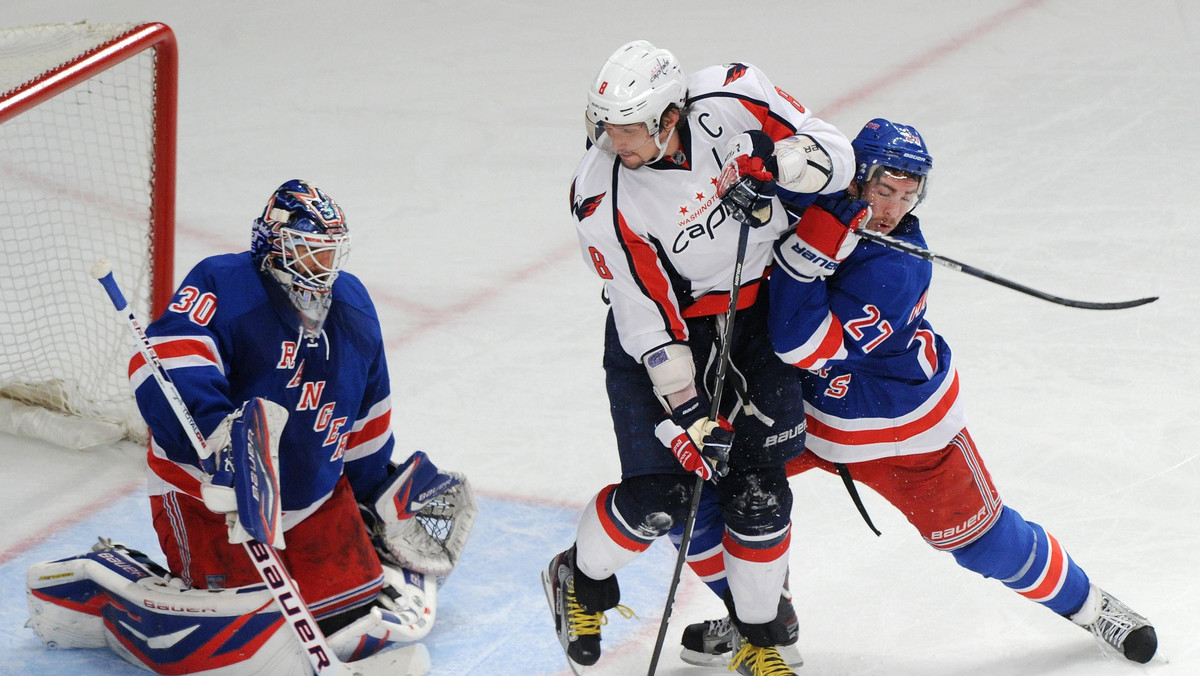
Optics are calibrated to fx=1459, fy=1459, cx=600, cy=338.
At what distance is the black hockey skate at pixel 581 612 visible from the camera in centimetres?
291

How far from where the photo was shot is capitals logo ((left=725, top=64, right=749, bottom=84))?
9.10 feet

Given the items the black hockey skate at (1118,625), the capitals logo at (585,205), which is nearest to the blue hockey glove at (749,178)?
the capitals logo at (585,205)

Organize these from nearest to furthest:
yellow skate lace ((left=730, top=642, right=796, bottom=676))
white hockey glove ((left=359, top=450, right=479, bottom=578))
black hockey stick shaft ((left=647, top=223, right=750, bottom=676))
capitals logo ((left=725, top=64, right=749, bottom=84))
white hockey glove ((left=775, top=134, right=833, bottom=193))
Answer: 1. white hockey glove ((left=775, top=134, right=833, bottom=193))
2. black hockey stick shaft ((left=647, top=223, right=750, bottom=676))
3. capitals logo ((left=725, top=64, right=749, bottom=84))
4. yellow skate lace ((left=730, top=642, right=796, bottom=676))
5. white hockey glove ((left=359, top=450, right=479, bottom=578))

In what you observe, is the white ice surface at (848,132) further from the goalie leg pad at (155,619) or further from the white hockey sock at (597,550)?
the white hockey sock at (597,550)

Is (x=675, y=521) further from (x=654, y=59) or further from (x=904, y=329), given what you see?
(x=654, y=59)

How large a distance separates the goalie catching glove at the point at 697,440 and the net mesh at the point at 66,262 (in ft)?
5.50

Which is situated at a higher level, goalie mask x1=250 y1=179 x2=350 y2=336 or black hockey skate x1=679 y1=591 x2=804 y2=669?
goalie mask x1=250 y1=179 x2=350 y2=336

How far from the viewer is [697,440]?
8.82 ft

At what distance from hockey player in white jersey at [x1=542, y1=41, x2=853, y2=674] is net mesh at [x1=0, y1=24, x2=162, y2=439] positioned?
1.47m

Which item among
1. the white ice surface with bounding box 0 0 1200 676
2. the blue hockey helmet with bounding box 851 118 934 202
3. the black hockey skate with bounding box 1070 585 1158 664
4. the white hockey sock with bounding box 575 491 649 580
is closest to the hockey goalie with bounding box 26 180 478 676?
the white ice surface with bounding box 0 0 1200 676

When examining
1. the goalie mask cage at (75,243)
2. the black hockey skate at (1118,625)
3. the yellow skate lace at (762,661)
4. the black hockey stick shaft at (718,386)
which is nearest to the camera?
the black hockey stick shaft at (718,386)

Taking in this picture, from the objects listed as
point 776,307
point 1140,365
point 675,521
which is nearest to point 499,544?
point 675,521

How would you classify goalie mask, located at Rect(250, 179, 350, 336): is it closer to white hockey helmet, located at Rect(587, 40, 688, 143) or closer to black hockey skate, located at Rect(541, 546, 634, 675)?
white hockey helmet, located at Rect(587, 40, 688, 143)

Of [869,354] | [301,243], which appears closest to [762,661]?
[869,354]
